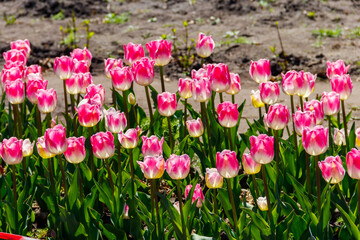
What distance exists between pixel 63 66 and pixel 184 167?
3.45 feet

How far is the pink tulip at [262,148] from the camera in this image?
2.48 meters

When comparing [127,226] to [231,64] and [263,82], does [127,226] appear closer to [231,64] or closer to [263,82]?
[263,82]

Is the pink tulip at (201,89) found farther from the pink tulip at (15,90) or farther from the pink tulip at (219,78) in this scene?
the pink tulip at (15,90)

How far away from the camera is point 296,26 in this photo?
6.62 meters

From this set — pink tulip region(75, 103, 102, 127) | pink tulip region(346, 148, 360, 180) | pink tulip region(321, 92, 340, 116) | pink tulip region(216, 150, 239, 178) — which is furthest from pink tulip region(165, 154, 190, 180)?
pink tulip region(321, 92, 340, 116)

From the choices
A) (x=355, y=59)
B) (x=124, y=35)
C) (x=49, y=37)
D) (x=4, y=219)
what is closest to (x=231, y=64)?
(x=355, y=59)

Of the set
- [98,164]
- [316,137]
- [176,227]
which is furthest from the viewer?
[98,164]

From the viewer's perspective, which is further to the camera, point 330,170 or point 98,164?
point 98,164

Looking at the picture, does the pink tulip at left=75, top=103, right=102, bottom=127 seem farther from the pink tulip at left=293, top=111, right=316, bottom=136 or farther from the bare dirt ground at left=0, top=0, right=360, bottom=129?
the bare dirt ground at left=0, top=0, right=360, bottom=129

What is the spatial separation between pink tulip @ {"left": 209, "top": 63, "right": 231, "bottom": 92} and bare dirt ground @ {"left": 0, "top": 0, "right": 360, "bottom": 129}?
1.55 metres

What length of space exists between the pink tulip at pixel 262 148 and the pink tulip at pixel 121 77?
92 cm

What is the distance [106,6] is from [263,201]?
536 centimetres

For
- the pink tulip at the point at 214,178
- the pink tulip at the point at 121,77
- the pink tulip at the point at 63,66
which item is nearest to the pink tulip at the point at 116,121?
the pink tulip at the point at 121,77

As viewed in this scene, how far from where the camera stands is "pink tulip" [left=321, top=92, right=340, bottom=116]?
2852 mm
